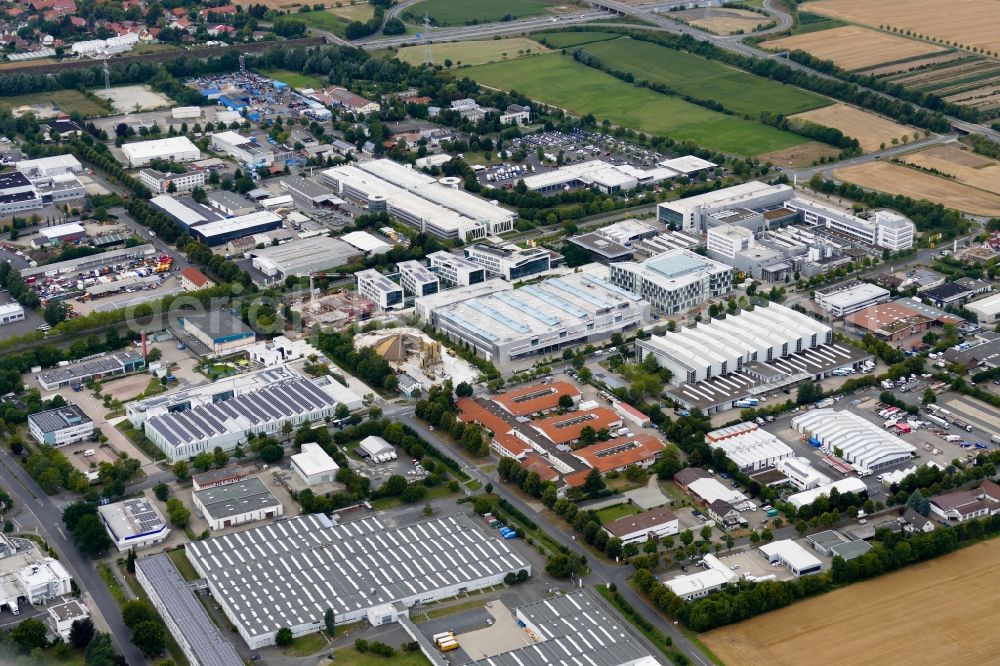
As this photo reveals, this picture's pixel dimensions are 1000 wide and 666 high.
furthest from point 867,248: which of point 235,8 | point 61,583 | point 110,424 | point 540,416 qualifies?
point 235,8

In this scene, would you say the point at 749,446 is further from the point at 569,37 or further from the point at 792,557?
the point at 569,37

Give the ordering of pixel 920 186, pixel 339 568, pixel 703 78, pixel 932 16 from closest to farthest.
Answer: pixel 339 568, pixel 920 186, pixel 703 78, pixel 932 16

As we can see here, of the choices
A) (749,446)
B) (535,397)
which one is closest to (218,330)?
(535,397)

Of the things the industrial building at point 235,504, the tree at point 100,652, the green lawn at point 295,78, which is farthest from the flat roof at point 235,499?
the green lawn at point 295,78

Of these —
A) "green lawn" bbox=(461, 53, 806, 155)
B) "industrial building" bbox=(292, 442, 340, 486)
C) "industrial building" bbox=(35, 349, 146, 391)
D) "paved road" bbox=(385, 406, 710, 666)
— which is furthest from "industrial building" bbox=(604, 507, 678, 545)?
"green lawn" bbox=(461, 53, 806, 155)

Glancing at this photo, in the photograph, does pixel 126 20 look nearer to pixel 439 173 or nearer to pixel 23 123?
pixel 23 123

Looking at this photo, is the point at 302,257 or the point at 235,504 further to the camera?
the point at 302,257

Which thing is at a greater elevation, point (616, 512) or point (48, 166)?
point (616, 512)

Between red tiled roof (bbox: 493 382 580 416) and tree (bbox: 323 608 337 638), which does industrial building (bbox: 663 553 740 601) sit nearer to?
tree (bbox: 323 608 337 638)
